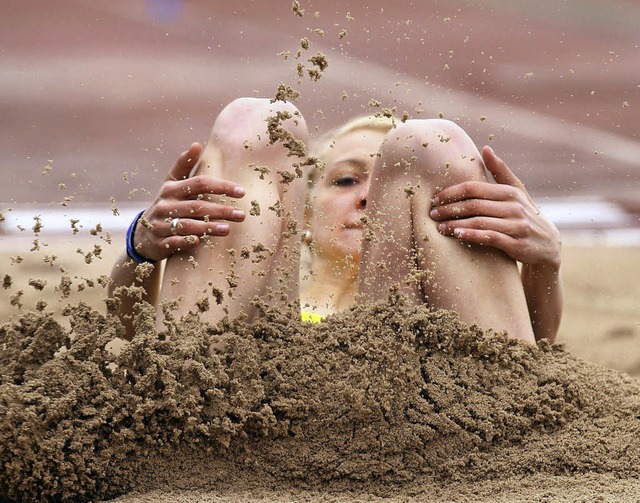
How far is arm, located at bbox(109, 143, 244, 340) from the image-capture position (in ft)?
4.60

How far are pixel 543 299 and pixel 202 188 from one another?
2.49 feet

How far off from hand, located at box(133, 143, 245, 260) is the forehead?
66 cm

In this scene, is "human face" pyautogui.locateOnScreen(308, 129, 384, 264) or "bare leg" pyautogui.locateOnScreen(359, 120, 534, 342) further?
"human face" pyautogui.locateOnScreen(308, 129, 384, 264)

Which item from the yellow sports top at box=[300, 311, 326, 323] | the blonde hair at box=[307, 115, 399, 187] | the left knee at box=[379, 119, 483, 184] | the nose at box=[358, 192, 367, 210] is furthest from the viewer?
the blonde hair at box=[307, 115, 399, 187]

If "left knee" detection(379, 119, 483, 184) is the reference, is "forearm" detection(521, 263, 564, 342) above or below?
below

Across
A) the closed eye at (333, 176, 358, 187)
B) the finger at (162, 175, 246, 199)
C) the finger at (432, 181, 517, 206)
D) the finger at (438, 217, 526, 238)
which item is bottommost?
the finger at (438, 217, 526, 238)

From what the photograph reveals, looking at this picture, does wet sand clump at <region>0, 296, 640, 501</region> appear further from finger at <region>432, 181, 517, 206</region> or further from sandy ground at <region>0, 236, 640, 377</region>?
sandy ground at <region>0, 236, 640, 377</region>

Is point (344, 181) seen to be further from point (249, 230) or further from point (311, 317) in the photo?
point (249, 230)

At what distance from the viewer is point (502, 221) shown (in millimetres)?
1497

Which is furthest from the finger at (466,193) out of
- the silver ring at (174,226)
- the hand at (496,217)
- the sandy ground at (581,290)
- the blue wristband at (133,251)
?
the sandy ground at (581,290)

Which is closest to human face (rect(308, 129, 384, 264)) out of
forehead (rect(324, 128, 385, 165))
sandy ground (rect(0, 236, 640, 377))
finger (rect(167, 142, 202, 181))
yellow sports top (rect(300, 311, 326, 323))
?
forehead (rect(324, 128, 385, 165))

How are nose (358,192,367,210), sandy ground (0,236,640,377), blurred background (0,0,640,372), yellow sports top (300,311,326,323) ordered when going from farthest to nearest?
1. blurred background (0,0,640,372)
2. sandy ground (0,236,640,377)
3. nose (358,192,367,210)
4. yellow sports top (300,311,326,323)

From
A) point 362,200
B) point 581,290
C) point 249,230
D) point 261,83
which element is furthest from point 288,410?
point 261,83

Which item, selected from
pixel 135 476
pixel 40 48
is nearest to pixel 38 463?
pixel 135 476
